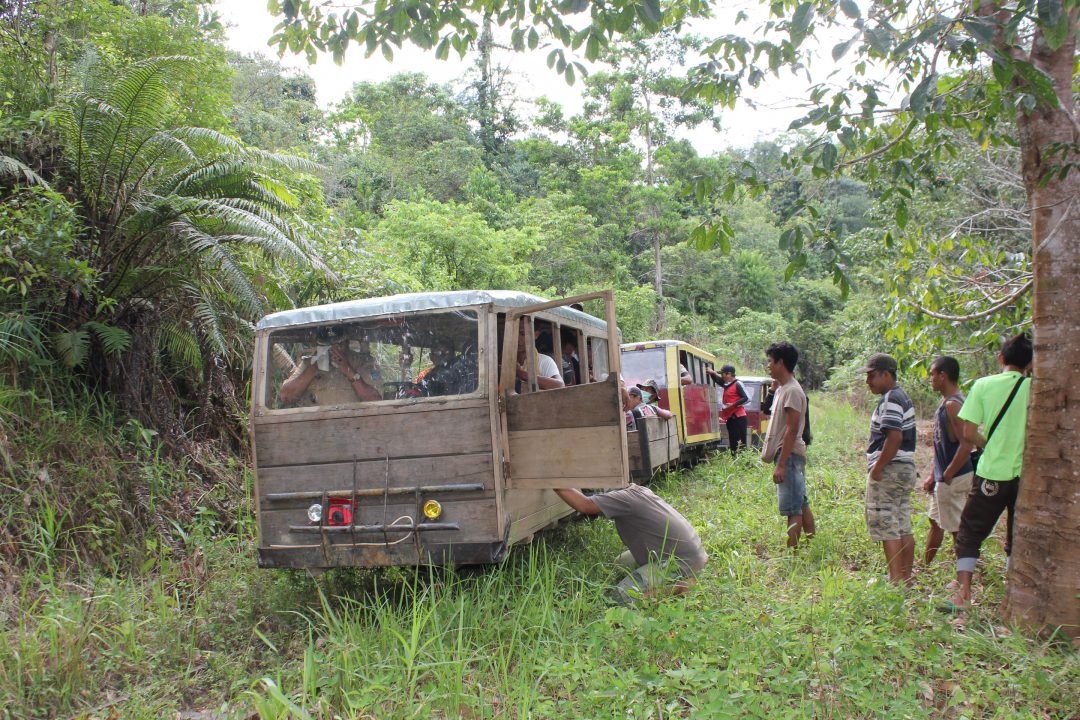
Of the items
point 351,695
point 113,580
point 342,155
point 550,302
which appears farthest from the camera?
point 342,155

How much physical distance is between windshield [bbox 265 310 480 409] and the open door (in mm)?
305

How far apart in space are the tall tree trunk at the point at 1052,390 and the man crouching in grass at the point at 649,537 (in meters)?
1.83

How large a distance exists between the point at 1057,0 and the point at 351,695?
430 centimetres

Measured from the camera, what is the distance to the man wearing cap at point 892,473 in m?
5.32

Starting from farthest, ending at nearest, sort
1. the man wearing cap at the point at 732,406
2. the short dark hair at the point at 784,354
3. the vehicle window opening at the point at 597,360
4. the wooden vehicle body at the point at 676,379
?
the man wearing cap at the point at 732,406, the wooden vehicle body at the point at 676,379, the vehicle window opening at the point at 597,360, the short dark hair at the point at 784,354

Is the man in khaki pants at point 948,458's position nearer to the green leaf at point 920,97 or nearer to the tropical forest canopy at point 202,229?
the tropical forest canopy at point 202,229

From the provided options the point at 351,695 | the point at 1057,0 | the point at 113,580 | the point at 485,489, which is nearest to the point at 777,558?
the point at 485,489

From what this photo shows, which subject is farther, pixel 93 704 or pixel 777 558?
pixel 777 558

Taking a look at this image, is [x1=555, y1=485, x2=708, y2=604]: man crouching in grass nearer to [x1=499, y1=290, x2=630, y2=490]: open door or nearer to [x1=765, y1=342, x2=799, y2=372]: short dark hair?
[x1=499, y1=290, x2=630, y2=490]: open door

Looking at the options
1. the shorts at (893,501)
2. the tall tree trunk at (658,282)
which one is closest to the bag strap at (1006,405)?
the shorts at (893,501)

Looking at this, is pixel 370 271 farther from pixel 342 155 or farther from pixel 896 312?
pixel 342 155

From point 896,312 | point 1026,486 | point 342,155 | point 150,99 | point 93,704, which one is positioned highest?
point 342,155

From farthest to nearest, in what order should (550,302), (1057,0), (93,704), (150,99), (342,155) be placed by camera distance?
1. (342,155)
2. (150,99)
3. (550,302)
4. (93,704)
5. (1057,0)

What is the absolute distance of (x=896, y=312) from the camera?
6273 mm
